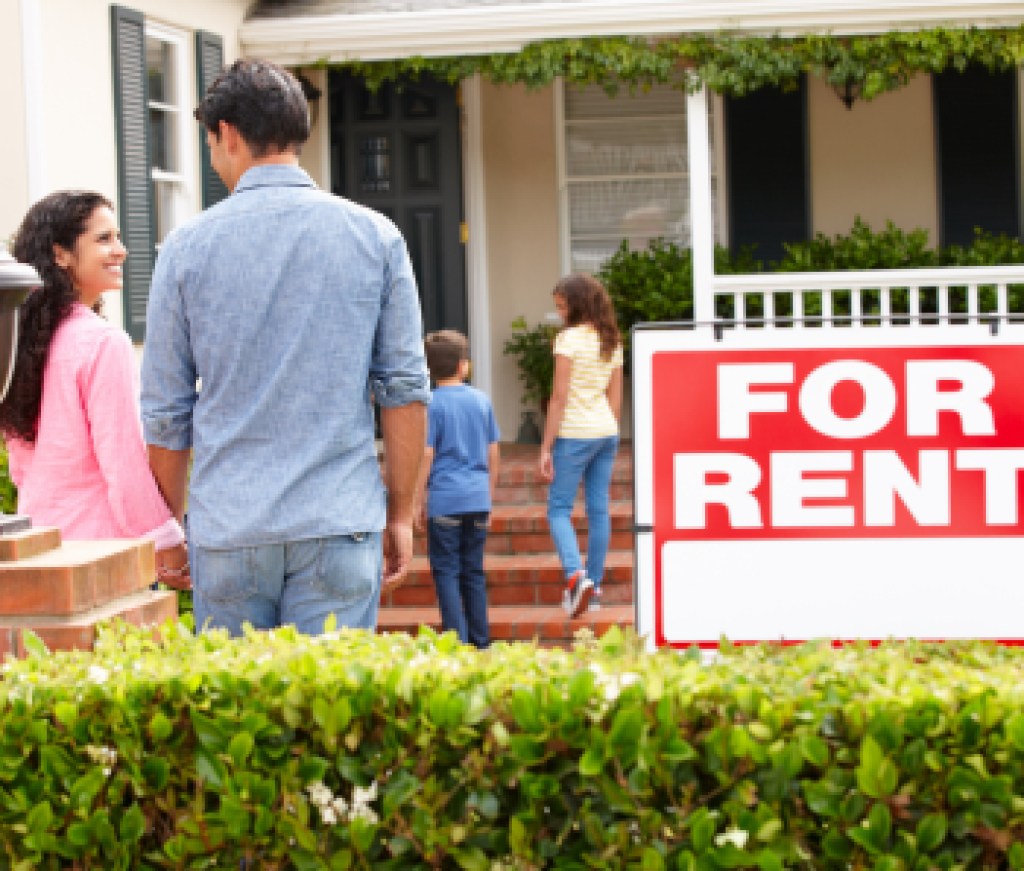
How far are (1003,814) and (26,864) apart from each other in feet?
5.06

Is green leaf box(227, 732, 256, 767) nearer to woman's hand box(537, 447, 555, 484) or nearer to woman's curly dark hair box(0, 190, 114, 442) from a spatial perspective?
woman's curly dark hair box(0, 190, 114, 442)

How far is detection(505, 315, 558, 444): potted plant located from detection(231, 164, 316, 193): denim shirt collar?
779 cm

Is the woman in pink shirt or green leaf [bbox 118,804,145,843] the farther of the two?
the woman in pink shirt

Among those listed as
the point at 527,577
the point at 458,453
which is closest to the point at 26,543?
the point at 458,453

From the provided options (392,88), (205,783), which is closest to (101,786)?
(205,783)

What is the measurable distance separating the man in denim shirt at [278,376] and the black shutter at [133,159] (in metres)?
5.40

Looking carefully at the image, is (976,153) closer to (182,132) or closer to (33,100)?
(182,132)

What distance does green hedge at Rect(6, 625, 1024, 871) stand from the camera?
2.47m

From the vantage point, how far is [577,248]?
39.7 ft

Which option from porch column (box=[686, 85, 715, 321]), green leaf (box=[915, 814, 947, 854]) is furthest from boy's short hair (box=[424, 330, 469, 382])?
green leaf (box=[915, 814, 947, 854])

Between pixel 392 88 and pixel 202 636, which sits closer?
pixel 202 636

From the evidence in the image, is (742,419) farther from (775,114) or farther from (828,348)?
(775,114)

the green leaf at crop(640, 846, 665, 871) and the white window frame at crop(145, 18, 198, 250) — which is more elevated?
the white window frame at crop(145, 18, 198, 250)

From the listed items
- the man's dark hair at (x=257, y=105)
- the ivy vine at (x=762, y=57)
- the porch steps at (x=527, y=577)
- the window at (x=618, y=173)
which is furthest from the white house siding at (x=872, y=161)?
the man's dark hair at (x=257, y=105)
